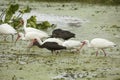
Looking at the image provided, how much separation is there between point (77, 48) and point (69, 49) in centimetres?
28

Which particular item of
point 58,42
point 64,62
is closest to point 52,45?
point 58,42

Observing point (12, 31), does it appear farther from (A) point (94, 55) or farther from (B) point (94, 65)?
(B) point (94, 65)

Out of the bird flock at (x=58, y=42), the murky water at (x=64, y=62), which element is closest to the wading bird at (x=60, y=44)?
the bird flock at (x=58, y=42)

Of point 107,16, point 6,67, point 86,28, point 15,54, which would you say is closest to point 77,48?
point 15,54

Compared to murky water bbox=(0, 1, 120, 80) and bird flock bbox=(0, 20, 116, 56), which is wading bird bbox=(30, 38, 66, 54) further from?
murky water bbox=(0, 1, 120, 80)

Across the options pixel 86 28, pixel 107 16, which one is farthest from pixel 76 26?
pixel 107 16

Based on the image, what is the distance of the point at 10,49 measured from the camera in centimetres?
1217

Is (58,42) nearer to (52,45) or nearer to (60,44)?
(60,44)

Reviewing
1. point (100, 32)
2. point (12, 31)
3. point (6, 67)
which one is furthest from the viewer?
point (100, 32)

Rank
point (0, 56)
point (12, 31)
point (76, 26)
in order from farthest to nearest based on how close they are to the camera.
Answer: point (76, 26) → point (12, 31) → point (0, 56)

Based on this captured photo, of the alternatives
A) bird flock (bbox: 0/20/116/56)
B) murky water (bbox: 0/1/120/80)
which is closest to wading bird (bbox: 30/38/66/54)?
bird flock (bbox: 0/20/116/56)

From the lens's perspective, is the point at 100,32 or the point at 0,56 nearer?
the point at 0,56

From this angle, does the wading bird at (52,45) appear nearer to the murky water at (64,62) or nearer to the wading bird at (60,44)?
the wading bird at (60,44)

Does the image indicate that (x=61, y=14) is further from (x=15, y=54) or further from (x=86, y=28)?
(x=15, y=54)
